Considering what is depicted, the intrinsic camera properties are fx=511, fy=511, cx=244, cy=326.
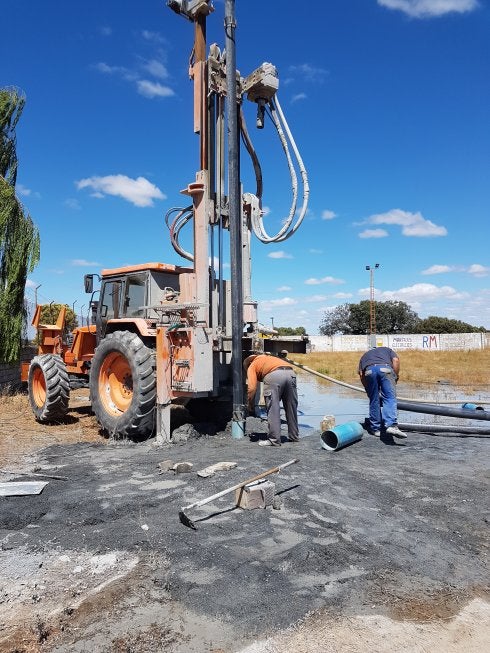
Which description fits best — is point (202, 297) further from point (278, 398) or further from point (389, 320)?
point (389, 320)

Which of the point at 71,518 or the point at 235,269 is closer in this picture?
the point at 71,518

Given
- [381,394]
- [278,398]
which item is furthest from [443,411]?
[278,398]

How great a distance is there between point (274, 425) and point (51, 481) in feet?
8.54

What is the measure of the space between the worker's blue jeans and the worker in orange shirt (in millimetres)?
1184

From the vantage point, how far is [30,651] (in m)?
2.38

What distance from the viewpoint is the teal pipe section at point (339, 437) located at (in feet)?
20.0

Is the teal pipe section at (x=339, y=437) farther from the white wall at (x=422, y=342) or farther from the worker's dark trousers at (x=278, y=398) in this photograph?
the white wall at (x=422, y=342)

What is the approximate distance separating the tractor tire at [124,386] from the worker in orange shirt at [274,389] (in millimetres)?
1316

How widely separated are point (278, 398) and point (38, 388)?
16.6 ft

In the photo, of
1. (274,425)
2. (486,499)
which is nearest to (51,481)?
(274,425)

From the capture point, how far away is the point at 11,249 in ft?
40.8

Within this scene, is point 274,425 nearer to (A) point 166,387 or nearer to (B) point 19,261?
(A) point 166,387

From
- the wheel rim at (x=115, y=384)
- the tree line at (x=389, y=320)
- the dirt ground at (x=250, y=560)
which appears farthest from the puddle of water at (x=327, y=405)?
the tree line at (x=389, y=320)

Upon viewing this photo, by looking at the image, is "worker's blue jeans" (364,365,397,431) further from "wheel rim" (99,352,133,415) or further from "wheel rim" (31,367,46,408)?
"wheel rim" (31,367,46,408)
